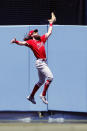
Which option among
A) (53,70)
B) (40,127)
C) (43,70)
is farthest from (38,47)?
(40,127)

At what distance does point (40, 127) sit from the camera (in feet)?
31.9

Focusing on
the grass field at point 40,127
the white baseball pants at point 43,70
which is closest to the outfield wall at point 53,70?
the grass field at point 40,127

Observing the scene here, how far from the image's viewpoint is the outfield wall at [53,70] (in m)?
10.1

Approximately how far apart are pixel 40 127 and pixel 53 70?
1348 mm

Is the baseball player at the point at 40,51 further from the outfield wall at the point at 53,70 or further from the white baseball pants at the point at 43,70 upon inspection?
the outfield wall at the point at 53,70

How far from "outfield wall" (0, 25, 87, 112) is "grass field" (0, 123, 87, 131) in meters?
0.48

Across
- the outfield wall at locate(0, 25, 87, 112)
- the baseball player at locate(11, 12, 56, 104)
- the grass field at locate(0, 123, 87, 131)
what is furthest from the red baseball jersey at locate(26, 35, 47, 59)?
the grass field at locate(0, 123, 87, 131)

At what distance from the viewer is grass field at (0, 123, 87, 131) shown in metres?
9.57

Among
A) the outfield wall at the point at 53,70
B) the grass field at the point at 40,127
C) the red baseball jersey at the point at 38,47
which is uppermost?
the red baseball jersey at the point at 38,47

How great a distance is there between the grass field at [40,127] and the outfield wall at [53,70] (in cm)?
48

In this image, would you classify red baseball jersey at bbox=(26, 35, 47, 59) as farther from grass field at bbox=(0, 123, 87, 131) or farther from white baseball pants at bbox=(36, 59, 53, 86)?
grass field at bbox=(0, 123, 87, 131)

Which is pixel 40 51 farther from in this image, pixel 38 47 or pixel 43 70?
pixel 43 70

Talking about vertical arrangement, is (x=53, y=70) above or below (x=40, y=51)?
→ below
